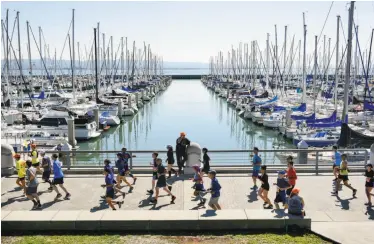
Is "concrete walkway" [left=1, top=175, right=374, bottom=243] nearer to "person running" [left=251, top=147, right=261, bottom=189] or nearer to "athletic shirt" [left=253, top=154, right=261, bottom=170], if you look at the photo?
"person running" [left=251, top=147, right=261, bottom=189]

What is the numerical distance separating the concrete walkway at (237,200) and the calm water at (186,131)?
1803cm

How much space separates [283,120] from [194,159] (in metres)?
33.9

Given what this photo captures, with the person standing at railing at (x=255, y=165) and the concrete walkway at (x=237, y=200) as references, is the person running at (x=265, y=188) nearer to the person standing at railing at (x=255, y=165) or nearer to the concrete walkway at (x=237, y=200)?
the concrete walkway at (x=237, y=200)

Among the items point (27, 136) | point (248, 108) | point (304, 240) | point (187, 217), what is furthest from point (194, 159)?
point (248, 108)

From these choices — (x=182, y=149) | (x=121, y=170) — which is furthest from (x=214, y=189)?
(x=182, y=149)

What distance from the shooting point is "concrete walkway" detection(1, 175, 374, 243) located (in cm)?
1047

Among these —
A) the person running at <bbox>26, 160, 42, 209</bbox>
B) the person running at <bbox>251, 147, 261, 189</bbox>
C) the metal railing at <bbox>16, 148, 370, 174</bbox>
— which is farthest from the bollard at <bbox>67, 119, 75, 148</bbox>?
the person running at <bbox>251, 147, 261, 189</bbox>

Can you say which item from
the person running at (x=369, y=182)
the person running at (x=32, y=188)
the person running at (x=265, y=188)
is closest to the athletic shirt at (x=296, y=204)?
the person running at (x=265, y=188)

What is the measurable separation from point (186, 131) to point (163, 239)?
138 ft

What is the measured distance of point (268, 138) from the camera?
45219 mm

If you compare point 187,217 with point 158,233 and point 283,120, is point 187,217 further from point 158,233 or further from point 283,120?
point 283,120

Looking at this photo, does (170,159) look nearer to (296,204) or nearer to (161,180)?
(161,180)

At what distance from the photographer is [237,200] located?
12.8 m

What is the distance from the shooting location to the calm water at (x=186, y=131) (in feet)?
139
